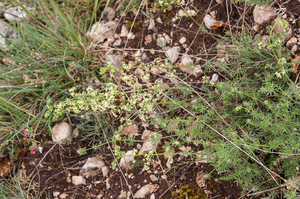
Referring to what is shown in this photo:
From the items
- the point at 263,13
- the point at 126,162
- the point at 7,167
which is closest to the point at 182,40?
the point at 263,13

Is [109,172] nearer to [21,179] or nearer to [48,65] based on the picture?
[21,179]

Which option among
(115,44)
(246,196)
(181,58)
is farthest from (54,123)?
(246,196)

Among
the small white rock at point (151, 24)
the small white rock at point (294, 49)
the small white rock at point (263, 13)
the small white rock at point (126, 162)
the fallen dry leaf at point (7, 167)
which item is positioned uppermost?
the small white rock at point (263, 13)

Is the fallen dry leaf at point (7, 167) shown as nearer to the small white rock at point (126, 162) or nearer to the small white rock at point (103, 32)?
the small white rock at point (126, 162)

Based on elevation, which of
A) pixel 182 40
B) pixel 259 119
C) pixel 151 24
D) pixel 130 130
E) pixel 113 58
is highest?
pixel 151 24

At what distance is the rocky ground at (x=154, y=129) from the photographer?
9.12 ft

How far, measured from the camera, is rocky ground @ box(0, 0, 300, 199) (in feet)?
9.12

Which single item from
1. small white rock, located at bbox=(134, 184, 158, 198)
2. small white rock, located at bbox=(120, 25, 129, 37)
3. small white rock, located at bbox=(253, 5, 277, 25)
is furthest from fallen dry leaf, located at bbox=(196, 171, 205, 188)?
small white rock, located at bbox=(120, 25, 129, 37)

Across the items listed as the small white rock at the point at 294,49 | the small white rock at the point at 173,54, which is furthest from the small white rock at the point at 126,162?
the small white rock at the point at 294,49

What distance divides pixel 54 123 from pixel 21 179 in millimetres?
991

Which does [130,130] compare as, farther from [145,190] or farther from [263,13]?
[263,13]

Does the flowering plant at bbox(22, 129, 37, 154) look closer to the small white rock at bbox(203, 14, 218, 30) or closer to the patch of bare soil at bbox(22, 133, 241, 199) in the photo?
the patch of bare soil at bbox(22, 133, 241, 199)

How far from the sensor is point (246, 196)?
2576mm

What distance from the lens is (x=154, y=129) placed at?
304cm
